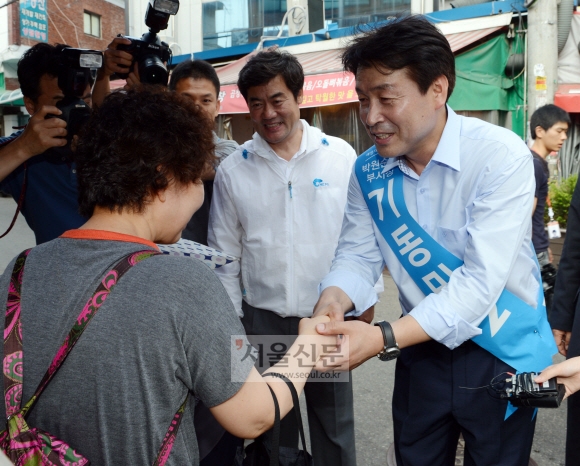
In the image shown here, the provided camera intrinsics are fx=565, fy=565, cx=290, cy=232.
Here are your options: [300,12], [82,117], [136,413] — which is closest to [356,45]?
[82,117]

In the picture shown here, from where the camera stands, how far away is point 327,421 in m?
2.58

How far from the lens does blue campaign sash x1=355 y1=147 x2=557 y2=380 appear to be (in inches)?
67.6

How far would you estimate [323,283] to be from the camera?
6.58ft

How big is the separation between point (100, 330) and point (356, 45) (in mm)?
1216

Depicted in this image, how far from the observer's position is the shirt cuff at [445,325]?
164 centimetres

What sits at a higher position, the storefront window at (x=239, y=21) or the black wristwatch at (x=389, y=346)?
the storefront window at (x=239, y=21)

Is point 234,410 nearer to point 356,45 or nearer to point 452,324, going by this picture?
point 452,324

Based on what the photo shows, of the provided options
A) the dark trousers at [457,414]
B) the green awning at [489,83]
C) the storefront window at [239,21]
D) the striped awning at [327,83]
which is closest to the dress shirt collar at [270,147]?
the dark trousers at [457,414]

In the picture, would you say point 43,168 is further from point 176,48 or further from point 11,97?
point 11,97

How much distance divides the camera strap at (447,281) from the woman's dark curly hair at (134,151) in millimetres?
742

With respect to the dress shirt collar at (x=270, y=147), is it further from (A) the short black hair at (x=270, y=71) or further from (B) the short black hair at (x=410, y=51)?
(B) the short black hair at (x=410, y=51)

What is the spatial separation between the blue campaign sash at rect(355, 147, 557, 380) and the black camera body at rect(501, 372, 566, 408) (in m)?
0.15

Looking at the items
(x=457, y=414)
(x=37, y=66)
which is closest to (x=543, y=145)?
(x=457, y=414)

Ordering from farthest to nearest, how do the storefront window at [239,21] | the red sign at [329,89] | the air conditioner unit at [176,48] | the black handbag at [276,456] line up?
1. the air conditioner unit at [176,48]
2. the storefront window at [239,21]
3. the red sign at [329,89]
4. the black handbag at [276,456]
